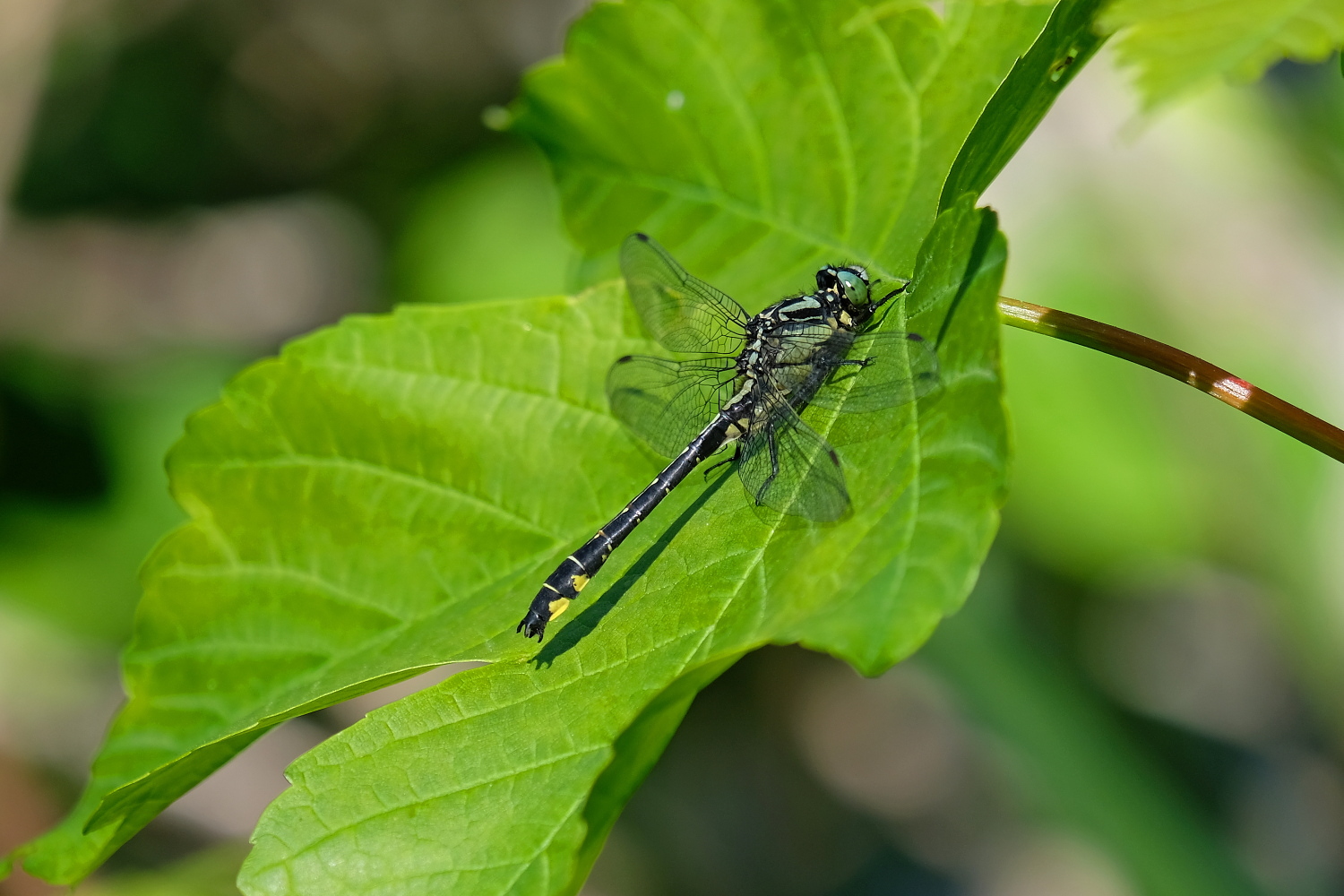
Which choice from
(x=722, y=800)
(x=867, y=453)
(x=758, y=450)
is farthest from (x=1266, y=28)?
(x=722, y=800)

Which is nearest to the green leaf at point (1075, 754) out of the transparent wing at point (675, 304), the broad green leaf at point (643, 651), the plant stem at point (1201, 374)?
the transparent wing at point (675, 304)

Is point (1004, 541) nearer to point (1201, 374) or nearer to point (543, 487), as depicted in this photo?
point (543, 487)

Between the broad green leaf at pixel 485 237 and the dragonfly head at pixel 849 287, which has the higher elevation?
the dragonfly head at pixel 849 287

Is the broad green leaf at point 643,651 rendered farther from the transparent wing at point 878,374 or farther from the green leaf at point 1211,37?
the green leaf at point 1211,37

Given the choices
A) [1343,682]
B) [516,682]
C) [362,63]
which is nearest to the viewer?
[516,682]

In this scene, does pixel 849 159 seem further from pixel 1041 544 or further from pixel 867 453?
pixel 1041 544

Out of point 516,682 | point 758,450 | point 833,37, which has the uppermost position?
point 833,37

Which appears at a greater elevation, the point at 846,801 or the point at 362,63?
the point at 362,63
